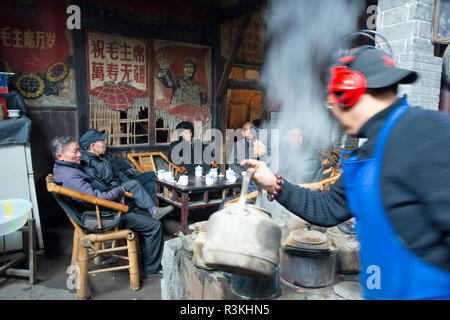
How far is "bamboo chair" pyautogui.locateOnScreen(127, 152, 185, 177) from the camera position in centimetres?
667

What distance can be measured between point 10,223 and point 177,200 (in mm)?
2328

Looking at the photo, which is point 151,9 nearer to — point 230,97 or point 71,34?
point 71,34

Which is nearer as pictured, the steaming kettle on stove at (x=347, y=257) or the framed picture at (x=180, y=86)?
the steaming kettle on stove at (x=347, y=257)

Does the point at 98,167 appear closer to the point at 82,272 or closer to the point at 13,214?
the point at 13,214

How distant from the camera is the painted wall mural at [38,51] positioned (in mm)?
5504

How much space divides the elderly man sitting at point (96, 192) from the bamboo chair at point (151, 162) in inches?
92.9

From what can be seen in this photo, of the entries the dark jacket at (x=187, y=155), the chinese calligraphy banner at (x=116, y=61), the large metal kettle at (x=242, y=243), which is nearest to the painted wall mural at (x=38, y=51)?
the chinese calligraphy banner at (x=116, y=61)

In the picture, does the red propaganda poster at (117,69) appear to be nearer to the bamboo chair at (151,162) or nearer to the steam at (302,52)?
the bamboo chair at (151,162)

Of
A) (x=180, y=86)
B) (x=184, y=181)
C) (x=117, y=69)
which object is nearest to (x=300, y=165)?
(x=184, y=181)

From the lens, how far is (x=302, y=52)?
6.56m

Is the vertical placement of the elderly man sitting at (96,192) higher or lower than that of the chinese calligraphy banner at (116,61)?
lower

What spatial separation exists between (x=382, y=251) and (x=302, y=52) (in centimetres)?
598

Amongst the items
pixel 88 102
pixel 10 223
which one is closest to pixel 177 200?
pixel 10 223

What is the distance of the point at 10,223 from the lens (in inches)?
138
